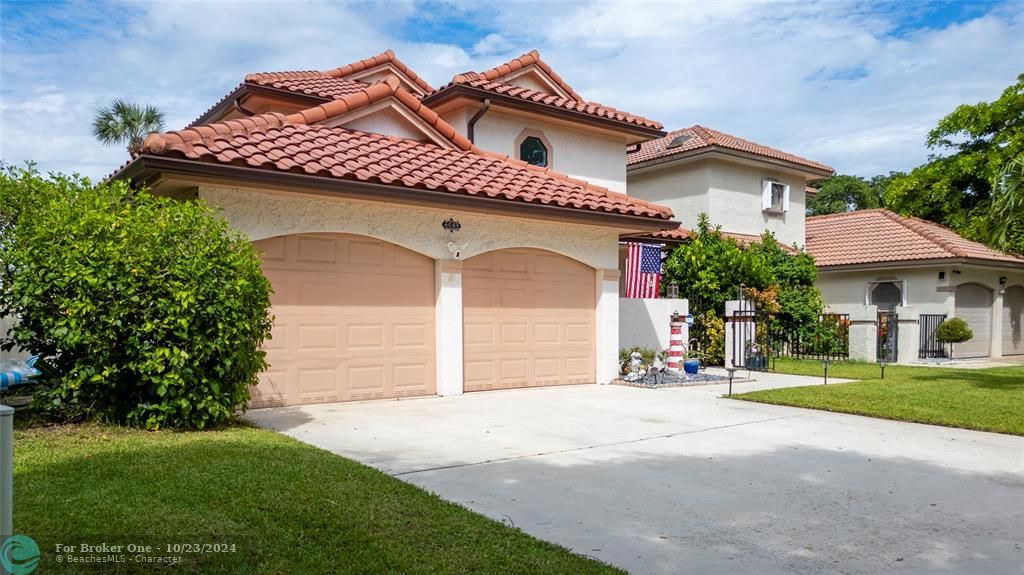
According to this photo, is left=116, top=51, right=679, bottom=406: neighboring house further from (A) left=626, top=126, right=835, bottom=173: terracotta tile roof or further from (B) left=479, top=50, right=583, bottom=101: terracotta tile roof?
(A) left=626, top=126, right=835, bottom=173: terracotta tile roof

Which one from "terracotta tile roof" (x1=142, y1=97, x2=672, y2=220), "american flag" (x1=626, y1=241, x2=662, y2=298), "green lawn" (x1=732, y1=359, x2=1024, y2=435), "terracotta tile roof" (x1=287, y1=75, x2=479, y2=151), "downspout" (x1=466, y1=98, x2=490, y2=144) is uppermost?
"downspout" (x1=466, y1=98, x2=490, y2=144)

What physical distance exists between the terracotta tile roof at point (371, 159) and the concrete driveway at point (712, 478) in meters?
3.34

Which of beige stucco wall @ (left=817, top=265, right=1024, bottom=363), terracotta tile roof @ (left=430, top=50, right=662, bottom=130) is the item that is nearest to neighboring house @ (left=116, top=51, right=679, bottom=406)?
terracotta tile roof @ (left=430, top=50, right=662, bottom=130)

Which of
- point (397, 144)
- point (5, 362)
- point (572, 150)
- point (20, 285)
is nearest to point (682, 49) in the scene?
point (572, 150)

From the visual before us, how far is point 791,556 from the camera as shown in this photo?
4.37 metres

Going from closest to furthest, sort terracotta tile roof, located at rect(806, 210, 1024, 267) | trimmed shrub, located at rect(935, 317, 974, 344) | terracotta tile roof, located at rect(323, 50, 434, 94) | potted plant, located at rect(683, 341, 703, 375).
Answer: potted plant, located at rect(683, 341, 703, 375) → terracotta tile roof, located at rect(323, 50, 434, 94) → trimmed shrub, located at rect(935, 317, 974, 344) → terracotta tile roof, located at rect(806, 210, 1024, 267)

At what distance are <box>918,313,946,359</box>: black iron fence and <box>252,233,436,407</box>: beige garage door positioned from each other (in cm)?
1671

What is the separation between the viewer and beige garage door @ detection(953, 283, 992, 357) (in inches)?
914

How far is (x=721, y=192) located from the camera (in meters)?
23.5

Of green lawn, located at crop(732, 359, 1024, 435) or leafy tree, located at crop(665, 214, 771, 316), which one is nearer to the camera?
green lawn, located at crop(732, 359, 1024, 435)

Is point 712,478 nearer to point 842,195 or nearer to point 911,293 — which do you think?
point 911,293

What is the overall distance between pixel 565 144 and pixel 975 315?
15.5 metres

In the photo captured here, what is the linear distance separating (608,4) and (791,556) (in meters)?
10.0

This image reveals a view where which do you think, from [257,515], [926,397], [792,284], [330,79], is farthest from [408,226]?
[792,284]
